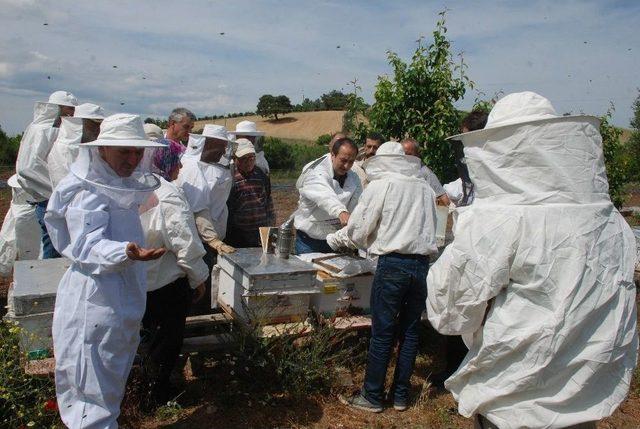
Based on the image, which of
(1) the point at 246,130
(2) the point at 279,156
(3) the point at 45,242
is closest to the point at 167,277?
(3) the point at 45,242

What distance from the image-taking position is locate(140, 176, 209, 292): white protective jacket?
11.9ft

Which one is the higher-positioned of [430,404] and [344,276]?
[344,276]

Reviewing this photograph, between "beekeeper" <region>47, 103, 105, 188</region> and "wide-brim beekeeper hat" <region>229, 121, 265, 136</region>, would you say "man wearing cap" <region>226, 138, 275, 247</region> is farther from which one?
"beekeeper" <region>47, 103, 105, 188</region>

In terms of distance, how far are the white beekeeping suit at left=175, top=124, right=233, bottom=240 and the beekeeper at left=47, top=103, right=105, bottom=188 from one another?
2.66 ft

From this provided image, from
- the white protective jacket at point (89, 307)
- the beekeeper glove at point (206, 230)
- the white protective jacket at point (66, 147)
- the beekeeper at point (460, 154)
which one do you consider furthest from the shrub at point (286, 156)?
the white protective jacket at point (89, 307)

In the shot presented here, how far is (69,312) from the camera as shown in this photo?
9.75 ft

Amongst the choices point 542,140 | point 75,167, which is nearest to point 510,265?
point 542,140

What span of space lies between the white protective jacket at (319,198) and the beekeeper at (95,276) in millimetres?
2205

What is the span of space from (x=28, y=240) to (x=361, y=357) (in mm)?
3829

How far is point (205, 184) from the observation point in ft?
15.6

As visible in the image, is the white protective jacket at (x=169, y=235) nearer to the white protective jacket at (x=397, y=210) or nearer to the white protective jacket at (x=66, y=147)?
the white protective jacket at (x=397, y=210)

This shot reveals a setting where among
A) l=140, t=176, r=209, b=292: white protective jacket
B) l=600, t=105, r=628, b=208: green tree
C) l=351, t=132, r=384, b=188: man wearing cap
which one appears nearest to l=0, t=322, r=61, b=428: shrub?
l=140, t=176, r=209, b=292: white protective jacket

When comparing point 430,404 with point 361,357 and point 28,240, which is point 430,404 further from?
point 28,240

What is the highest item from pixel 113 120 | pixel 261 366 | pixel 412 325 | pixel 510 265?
pixel 113 120
